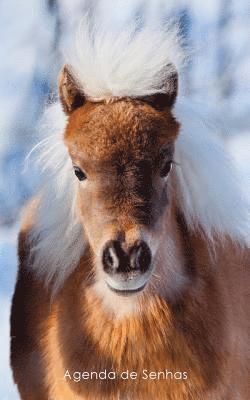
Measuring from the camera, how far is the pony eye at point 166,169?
3.31ft

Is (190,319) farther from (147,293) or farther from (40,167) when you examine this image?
(40,167)

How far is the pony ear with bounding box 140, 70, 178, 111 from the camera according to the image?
1.05 metres

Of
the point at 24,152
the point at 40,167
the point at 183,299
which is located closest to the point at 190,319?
the point at 183,299

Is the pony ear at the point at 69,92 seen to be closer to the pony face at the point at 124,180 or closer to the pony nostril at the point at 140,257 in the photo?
the pony face at the point at 124,180

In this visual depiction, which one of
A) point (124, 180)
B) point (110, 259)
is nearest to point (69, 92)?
point (124, 180)

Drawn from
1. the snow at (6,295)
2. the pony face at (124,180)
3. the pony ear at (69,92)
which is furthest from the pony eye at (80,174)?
the snow at (6,295)

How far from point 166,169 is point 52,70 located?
1.42ft

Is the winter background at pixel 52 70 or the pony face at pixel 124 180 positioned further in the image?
the winter background at pixel 52 70

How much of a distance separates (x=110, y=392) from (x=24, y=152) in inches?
21.4

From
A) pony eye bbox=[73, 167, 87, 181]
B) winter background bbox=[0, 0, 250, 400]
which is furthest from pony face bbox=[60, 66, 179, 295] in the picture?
winter background bbox=[0, 0, 250, 400]

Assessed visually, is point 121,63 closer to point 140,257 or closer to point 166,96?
point 166,96

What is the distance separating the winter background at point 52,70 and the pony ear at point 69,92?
0.18m

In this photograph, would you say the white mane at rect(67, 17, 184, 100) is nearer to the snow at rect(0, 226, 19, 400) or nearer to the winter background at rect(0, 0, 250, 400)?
the winter background at rect(0, 0, 250, 400)

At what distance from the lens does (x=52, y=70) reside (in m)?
1.30
